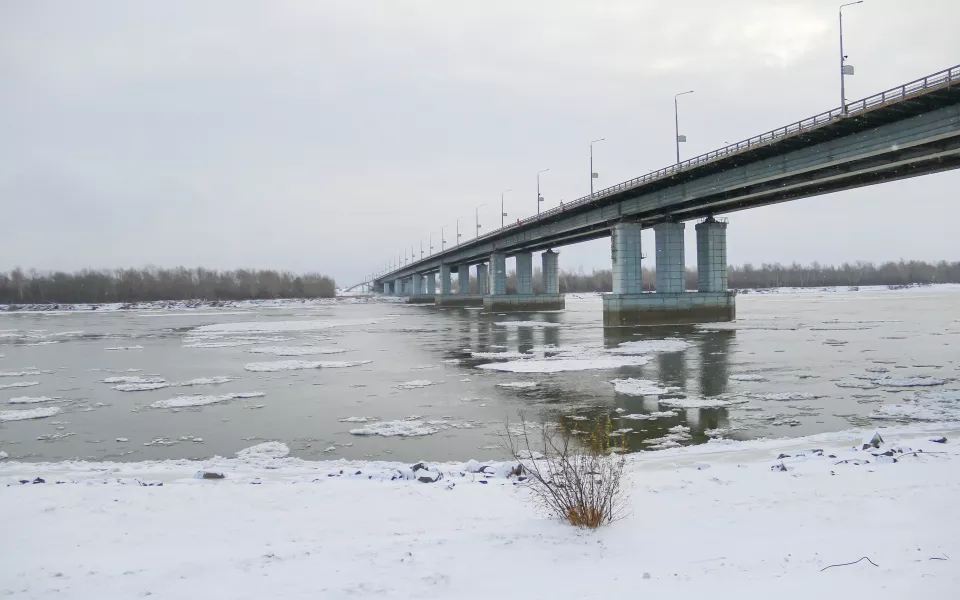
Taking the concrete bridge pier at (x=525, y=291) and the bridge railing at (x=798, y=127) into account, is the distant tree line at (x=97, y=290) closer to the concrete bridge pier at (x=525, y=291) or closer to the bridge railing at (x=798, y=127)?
the concrete bridge pier at (x=525, y=291)

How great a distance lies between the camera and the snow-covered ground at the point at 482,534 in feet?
17.6

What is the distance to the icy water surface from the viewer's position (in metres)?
13.4

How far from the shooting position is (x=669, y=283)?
179 feet

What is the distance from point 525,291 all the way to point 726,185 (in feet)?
184

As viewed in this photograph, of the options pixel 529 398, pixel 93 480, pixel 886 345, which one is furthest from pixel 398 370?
pixel 886 345

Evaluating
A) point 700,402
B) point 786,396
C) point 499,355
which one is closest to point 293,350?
point 499,355

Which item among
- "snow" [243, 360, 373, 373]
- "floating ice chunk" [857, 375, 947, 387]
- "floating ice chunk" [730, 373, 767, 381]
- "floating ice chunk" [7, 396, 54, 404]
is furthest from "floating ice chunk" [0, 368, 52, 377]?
"floating ice chunk" [857, 375, 947, 387]

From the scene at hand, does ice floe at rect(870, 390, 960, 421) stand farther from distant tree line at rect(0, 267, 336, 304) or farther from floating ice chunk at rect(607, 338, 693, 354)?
distant tree line at rect(0, 267, 336, 304)

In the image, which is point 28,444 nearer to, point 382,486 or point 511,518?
point 382,486

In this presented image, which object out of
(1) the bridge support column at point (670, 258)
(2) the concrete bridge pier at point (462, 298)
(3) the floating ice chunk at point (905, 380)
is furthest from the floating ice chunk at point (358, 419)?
(2) the concrete bridge pier at point (462, 298)

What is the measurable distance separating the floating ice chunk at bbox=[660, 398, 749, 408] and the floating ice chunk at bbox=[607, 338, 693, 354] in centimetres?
1346

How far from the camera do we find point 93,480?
9.66 meters

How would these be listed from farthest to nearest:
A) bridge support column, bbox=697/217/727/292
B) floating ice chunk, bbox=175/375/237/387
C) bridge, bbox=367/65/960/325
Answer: bridge support column, bbox=697/217/727/292, bridge, bbox=367/65/960/325, floating ice chunk, bbox=175/375/237/387

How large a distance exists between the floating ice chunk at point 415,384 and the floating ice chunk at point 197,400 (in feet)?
15.9
